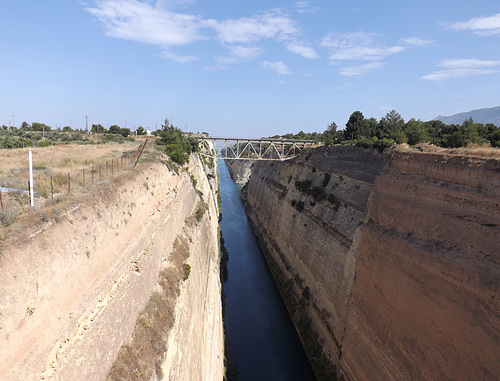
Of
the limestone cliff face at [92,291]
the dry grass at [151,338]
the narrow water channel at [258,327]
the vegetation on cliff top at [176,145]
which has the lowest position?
the narrow water channel at [258,327]

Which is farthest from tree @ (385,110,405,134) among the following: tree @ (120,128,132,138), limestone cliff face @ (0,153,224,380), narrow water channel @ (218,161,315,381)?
tree @ (120,128,132,138)

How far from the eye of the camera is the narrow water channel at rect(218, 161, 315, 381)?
1538 cm

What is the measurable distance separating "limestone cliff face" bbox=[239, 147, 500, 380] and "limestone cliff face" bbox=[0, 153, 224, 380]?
6.52 m

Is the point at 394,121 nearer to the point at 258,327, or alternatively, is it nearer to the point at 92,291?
the point at 258,327

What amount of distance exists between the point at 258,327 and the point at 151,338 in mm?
11801

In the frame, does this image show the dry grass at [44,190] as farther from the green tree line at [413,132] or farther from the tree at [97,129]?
the tree at [97,129]

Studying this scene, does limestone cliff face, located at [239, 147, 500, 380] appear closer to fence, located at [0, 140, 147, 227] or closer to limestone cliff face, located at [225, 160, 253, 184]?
fence, located at [0, 140, 147, 227]

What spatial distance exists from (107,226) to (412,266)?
10344 millimetres

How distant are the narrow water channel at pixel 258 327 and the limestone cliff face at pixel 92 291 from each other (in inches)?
157

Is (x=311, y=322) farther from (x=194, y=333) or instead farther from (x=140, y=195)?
(x=140, y=195)

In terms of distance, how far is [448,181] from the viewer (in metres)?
11.0

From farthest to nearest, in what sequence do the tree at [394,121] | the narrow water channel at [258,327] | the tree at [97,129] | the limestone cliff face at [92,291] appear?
the tree at [97,129] < the tree at [394,121] < the narrow water channel at [258,327] < the limestone cliff face at [92,291]

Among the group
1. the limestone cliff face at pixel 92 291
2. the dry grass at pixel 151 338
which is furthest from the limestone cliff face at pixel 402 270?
the dry grass at pixel 151 338

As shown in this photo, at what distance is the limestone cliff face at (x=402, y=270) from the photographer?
29.2ft
